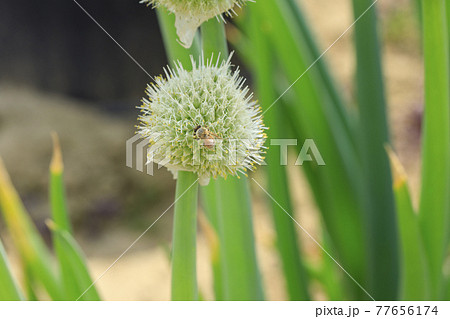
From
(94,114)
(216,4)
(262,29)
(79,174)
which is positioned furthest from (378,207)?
(94,114)

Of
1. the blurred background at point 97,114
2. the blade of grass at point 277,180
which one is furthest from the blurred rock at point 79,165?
the blade of grass at point 277,180

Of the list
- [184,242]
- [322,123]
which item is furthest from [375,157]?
[184,242]

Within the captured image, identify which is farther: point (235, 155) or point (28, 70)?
point (28, 70)

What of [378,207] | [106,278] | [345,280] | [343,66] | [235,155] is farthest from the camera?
[343,66]

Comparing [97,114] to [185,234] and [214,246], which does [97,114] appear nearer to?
[214,246]

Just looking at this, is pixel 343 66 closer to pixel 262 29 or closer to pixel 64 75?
pixel 64 75

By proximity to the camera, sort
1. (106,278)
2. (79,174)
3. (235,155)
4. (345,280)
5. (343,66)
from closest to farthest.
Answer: (235,155)
(345,280)
(106,278)
(79,174)
(343,66)

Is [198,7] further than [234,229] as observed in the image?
No
